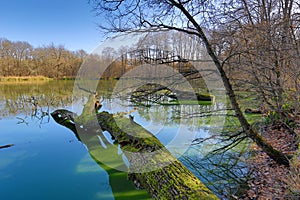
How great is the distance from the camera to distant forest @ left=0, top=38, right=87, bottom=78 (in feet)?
83.2

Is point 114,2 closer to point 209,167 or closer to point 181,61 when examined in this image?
point 181,61

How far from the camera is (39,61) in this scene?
27.4 m

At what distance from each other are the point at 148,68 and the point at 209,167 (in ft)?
6.06

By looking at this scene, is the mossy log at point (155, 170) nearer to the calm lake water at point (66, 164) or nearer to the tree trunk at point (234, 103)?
the calm lake water at point (66, 164)

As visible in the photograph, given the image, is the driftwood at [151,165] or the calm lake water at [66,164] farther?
the calm lake water at [66,164]

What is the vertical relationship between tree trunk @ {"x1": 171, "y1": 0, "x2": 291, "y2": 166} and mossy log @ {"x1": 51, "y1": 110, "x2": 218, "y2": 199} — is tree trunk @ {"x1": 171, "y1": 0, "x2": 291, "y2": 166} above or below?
above

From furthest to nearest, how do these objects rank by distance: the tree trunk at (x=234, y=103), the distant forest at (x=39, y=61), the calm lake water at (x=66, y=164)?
the distant forest at (x=39, y=61)
the calm lake water at (x=66, y=164)
the tree trunk at (x=234, y=103)

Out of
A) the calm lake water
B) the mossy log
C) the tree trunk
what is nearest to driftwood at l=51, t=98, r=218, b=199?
the mossy log

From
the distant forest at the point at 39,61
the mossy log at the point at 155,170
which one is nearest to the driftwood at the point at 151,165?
the mossy log at the point at 155,170

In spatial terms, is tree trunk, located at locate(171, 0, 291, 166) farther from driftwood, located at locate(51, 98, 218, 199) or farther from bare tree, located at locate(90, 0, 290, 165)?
driftwood, located at locate(51, 98, 218, 199)

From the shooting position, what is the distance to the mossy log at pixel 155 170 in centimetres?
190

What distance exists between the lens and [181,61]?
7.86 ft

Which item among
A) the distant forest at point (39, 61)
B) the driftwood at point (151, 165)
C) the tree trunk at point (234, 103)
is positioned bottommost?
the driftwood at point (151, 165)

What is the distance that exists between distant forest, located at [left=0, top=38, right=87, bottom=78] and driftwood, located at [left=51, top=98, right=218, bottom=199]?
2213cm
